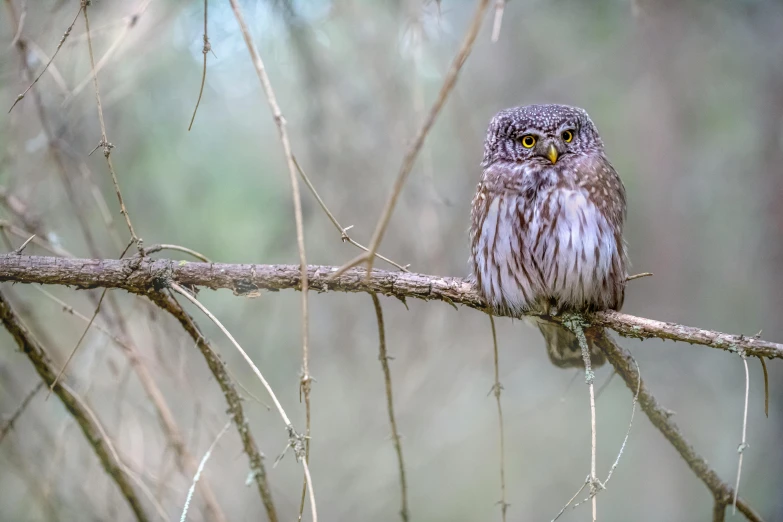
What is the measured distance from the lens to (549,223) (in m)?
2.27

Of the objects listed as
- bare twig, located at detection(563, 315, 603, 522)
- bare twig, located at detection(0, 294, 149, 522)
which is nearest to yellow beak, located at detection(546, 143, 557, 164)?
bare twig, located at detection(563, 315, 603, 522)

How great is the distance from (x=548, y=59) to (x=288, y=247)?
2.03m

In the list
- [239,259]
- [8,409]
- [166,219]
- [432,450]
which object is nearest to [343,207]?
[239,259]

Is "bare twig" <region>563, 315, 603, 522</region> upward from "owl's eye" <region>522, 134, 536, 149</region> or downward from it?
downward

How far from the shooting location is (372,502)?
4.44m

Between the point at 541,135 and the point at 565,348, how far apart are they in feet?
2.90

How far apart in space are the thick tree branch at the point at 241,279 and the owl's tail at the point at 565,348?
585 mm

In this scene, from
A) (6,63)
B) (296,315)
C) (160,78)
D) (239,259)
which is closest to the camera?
(6,63)

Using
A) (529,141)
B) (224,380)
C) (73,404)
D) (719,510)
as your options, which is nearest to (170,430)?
(73,404)

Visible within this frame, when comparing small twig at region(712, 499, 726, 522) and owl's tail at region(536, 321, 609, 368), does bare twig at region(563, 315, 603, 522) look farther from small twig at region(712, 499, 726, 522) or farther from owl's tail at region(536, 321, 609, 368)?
small twig at region(712, 499, 726, 522)

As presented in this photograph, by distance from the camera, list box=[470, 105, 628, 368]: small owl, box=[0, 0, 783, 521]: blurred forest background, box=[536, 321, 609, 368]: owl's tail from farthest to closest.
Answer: box=[0, 0, 783, 521]: blurred forest background < box=[536, 321, 609, 368]: owl's tail < box=[470, 105, 628, 368]: small owl

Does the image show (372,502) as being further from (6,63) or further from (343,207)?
(6,63)

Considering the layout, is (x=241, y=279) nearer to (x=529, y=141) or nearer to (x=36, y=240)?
(x=36, y=240)

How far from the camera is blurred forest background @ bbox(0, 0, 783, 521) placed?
2859mm
